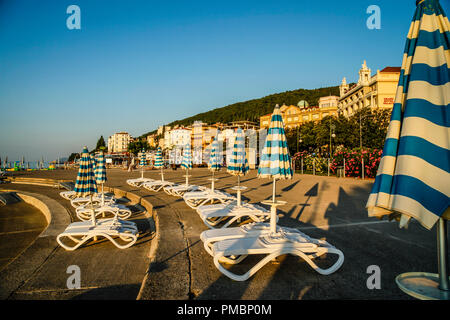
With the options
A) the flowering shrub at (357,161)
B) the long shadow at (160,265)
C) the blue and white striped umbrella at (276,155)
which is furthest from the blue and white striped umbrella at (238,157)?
the flowering shrub at (357,161)

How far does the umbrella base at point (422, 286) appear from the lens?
2.65 m

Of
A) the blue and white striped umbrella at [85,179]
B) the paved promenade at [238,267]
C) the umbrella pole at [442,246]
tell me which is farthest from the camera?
the blue and white striped umbrella at [85,179]

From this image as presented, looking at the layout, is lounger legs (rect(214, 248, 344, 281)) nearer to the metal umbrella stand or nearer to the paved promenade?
the paved promenade

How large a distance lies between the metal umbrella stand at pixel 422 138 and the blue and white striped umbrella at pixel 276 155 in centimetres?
183

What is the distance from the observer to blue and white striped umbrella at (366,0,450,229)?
2281 mm

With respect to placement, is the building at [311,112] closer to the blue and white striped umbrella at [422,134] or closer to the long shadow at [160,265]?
the long shadow at [160,265]

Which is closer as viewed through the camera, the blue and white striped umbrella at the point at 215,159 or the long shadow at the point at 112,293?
the long shadow at the point at 112,293

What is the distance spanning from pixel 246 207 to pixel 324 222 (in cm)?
220

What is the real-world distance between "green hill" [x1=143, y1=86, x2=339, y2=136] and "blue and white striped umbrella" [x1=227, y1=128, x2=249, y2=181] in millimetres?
102922

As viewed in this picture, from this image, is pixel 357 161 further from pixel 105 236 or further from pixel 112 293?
pixel 112 293

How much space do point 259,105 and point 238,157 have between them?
120m

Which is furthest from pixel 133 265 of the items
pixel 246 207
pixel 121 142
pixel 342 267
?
pixel 121 142

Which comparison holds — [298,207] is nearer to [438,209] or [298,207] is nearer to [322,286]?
[322,286]

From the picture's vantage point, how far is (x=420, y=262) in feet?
13.2
